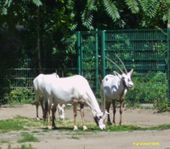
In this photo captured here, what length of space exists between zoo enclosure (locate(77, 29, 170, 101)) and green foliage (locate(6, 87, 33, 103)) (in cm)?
198

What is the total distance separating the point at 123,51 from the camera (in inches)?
918

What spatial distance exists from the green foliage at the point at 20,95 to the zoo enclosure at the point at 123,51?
6.50 feet

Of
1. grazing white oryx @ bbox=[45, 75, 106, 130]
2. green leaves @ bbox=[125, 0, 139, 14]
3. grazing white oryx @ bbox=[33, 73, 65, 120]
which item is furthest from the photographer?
green leaves @ bbox=[125, 0, 139, 14]

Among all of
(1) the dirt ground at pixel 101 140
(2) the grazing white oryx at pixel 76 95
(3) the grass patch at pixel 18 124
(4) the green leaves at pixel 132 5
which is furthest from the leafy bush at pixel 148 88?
(1) the dirt ground at pixel 101 140

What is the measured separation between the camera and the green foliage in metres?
24.4

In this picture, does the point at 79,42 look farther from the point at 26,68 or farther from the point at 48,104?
the point at 48,104

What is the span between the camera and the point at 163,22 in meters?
24.4

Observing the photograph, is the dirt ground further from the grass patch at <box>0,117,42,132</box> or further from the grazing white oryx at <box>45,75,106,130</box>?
the grass patch at <box>0,117,42,132</box>

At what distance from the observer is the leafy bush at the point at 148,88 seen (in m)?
22.1

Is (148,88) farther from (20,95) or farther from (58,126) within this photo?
(58,126)

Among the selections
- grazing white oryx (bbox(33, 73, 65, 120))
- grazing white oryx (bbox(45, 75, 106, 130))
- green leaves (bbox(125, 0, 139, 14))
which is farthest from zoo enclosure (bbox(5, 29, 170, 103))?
grazing white oryx (bbox(45, 75, 106, 130))

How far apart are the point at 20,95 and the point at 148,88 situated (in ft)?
15.6

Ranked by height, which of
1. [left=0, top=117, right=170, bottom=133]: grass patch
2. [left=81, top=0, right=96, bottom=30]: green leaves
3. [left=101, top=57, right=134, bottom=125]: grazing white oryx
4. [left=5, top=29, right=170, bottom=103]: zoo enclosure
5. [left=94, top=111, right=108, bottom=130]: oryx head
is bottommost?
[left=0, top=117, right=170, bottom=133]: grass patch

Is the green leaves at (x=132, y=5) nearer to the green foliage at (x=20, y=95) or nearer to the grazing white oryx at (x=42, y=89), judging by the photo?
the grazing white oryx at (x=42, y=89)
